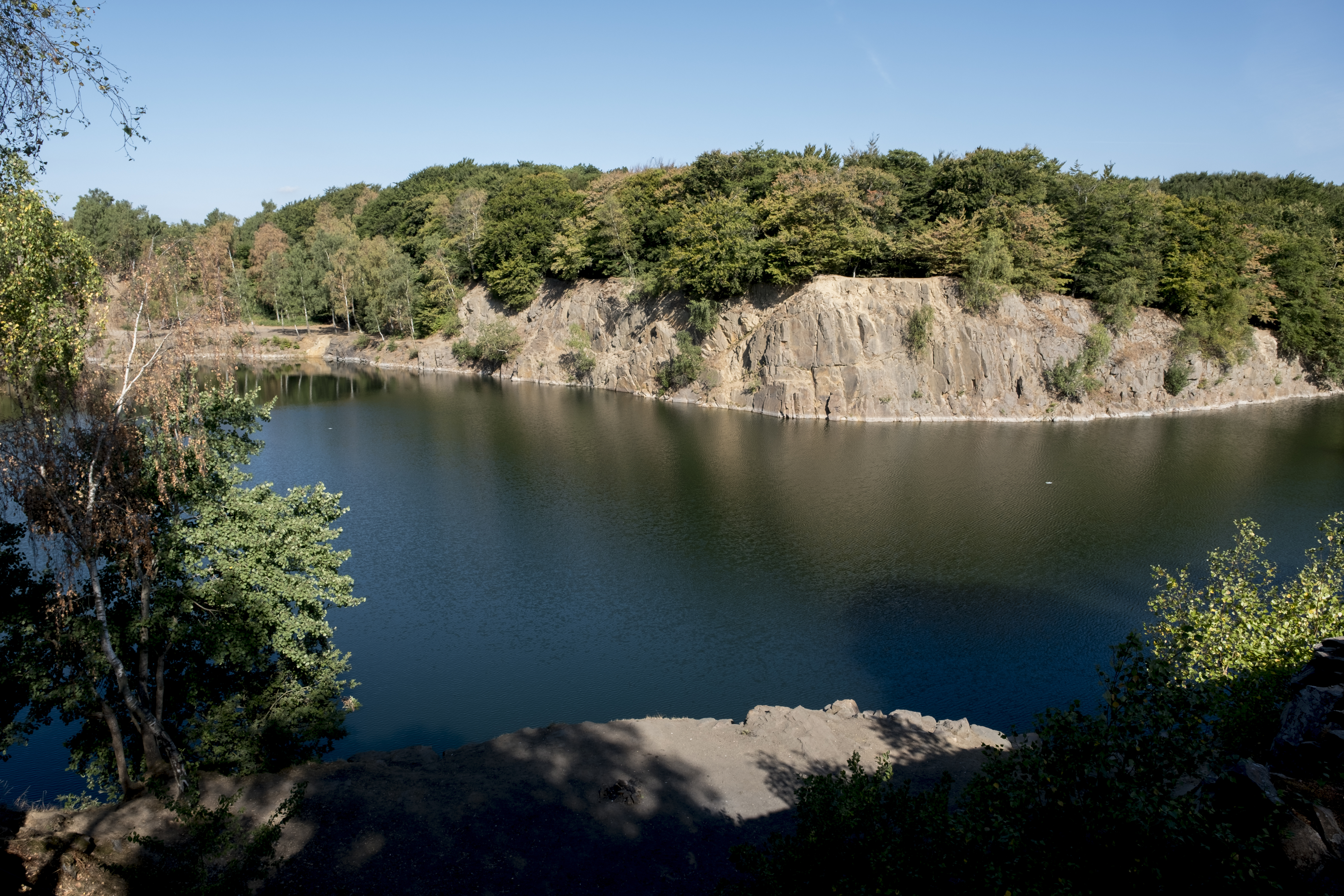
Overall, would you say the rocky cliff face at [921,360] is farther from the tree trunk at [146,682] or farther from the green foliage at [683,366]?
the tree trunk at [146,682]

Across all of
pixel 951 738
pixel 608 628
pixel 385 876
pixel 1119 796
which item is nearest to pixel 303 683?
pixel 385 876

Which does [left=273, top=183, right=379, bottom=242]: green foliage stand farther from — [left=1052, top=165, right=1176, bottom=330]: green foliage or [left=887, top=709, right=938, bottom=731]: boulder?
[left=887, top=709, right=938, bottom=731]: boulder

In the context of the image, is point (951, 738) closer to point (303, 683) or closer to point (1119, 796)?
point (1119, 796)

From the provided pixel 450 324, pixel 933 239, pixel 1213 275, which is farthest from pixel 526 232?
pixel 1213 275

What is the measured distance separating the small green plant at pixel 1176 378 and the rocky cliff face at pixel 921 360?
0.42m

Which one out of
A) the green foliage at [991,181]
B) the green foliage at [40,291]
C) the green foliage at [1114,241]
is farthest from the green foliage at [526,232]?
the green foliage at [40,291]

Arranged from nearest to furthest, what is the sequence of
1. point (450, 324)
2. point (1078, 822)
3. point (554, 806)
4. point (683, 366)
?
1. point (1078, 822)
2. point (554, 806)
3. point (683, 366)
4. point (450, 324)

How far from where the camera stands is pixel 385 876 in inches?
534

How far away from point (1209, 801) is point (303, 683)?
19.0 m

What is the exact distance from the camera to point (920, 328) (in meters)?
59.3

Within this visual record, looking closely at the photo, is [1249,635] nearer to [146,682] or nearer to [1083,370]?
[146,682]

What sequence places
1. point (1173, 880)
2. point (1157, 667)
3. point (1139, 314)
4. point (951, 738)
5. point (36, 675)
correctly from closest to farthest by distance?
1. point (1173, 880)
2. point (1157, 667)
3. point (36, 675)
4. point (951, 738)
5. point (1139, 314)

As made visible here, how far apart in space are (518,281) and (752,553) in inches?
2266

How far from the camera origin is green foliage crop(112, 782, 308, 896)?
10.3 metres
